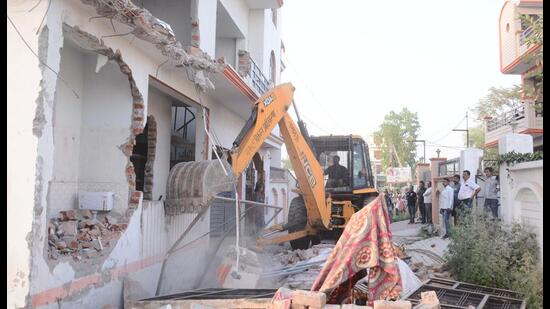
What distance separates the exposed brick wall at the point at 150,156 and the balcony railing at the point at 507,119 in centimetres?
1176

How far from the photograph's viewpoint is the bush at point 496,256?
5.09 meters

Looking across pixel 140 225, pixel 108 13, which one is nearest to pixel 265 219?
pixel 140 225

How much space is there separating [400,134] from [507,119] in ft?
76.4

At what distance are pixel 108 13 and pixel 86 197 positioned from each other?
241cm

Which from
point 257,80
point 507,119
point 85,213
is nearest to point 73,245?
point 85,213

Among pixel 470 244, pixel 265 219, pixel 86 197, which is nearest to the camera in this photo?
pixel 86 197

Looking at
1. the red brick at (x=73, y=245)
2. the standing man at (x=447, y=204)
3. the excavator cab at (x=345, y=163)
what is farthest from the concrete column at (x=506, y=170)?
the red brick at (x=73, y=245)

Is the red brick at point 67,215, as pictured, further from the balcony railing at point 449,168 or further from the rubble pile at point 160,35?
the balcony railing at point 449,168

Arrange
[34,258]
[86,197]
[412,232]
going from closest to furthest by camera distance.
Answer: [34,258] → [86,197] → [412,232]

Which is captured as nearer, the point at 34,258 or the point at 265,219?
the point at 34,258

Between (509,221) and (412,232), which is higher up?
(509,221)

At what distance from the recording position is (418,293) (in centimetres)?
612

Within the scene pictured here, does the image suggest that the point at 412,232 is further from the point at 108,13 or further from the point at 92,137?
the point at 108,13
